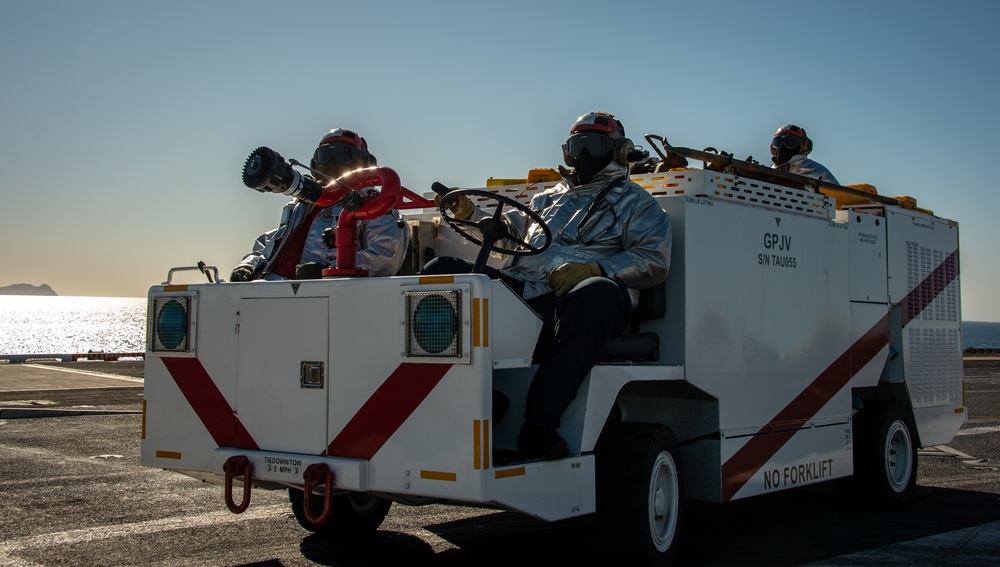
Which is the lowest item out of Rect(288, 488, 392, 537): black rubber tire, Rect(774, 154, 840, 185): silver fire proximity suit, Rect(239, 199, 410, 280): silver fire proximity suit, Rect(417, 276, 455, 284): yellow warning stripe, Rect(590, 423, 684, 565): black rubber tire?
Rect(288, 488, 392, 537): black rubber tire

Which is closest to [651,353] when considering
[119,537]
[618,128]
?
[618,128]

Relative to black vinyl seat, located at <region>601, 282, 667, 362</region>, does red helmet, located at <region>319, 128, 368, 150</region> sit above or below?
above

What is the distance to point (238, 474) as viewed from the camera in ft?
17.8

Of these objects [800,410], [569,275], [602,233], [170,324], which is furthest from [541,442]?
[800,410]

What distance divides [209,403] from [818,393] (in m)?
4.19

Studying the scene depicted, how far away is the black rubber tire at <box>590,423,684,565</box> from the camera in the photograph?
555 centimetres

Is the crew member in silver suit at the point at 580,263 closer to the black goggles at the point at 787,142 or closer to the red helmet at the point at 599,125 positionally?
the red helmet at the point at 599,125

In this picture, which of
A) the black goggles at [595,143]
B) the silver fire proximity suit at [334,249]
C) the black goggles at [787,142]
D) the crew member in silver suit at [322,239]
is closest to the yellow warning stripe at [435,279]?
Answer: the silver fire proximity suit at [334,249]

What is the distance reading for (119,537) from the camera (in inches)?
263

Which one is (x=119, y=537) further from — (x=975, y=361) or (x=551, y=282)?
(x=975, y=361)

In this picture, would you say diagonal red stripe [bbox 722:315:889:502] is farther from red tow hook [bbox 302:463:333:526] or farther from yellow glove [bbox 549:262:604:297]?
red tow hook [bbox 302:463:333:526]

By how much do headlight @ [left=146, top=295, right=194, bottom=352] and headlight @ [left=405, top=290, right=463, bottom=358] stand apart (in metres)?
1.45

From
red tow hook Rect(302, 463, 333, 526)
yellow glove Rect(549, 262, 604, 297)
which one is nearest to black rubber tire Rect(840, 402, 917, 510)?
yellow glove Rect(549, 262, 604, 297)

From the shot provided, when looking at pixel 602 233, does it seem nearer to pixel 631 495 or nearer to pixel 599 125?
pixel 599 125
